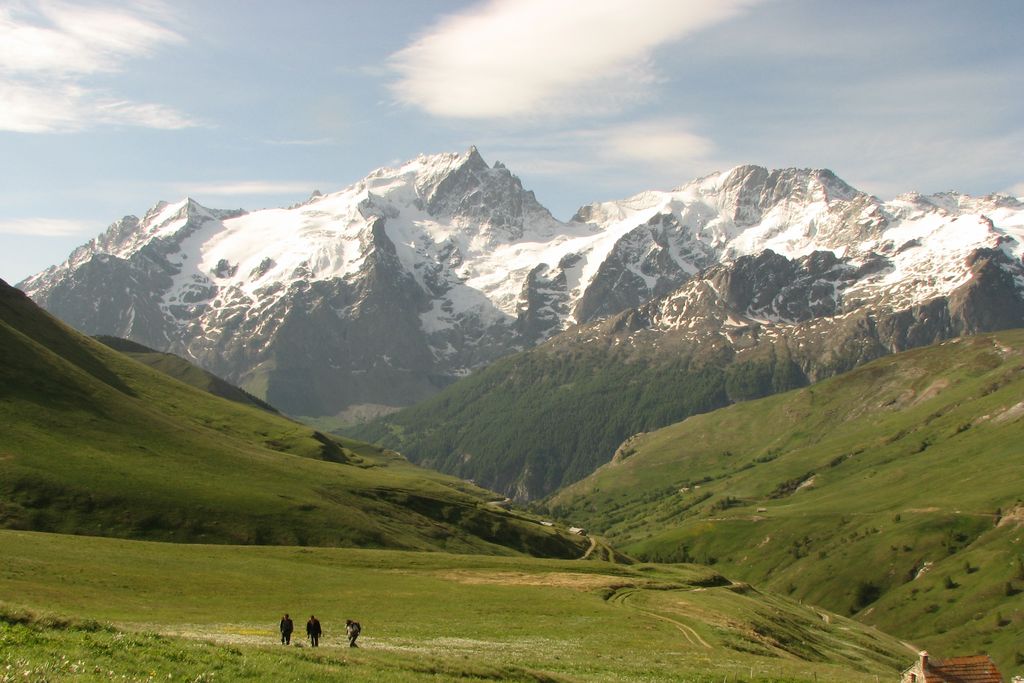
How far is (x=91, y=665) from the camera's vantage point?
127 feet

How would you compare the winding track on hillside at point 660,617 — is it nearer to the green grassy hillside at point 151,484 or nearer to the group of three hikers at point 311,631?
the group of three hikers at point 311,631

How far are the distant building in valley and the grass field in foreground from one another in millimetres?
10692

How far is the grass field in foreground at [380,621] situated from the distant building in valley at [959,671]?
1069 centimetres

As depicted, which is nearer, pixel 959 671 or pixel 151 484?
pixel 959 671

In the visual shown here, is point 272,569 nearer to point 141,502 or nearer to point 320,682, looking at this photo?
point 141,502

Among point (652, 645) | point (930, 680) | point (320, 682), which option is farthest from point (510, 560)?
point (320, 682)

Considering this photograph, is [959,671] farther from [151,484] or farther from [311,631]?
[151,484]

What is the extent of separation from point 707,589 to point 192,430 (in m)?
109

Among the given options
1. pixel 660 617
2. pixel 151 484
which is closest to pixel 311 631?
pixel 660 617

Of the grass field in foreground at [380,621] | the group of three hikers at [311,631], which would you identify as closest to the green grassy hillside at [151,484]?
the grass field in foreground at [380,621]

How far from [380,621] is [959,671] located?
48.2 metres

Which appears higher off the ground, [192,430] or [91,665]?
[192,430]

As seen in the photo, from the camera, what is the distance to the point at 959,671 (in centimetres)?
6350

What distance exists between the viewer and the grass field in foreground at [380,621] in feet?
147
